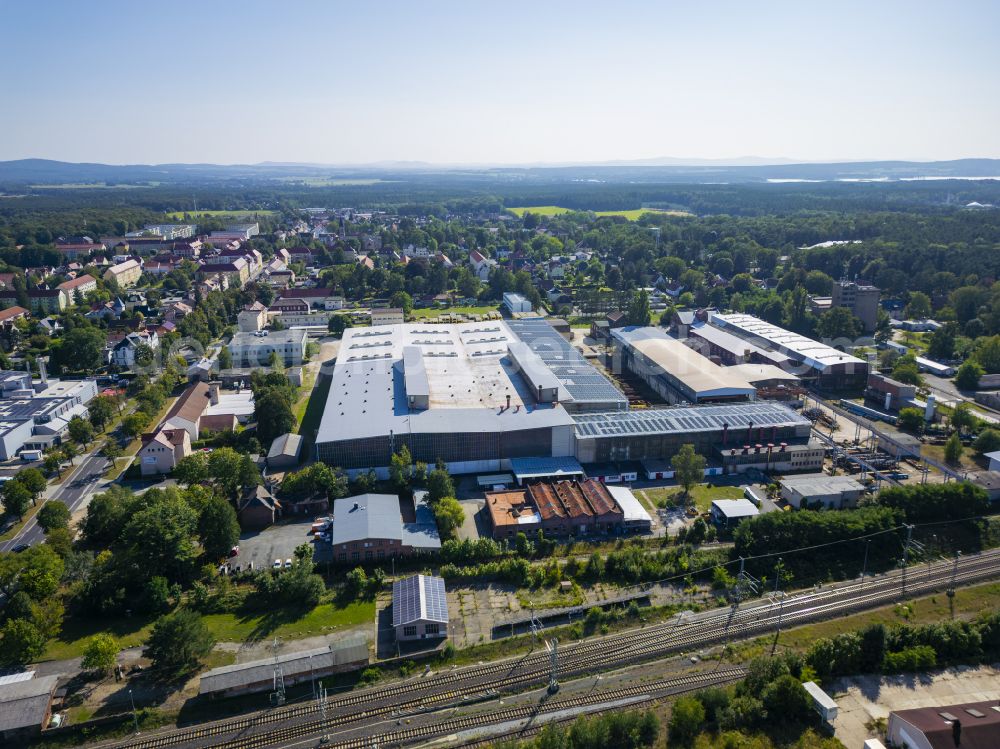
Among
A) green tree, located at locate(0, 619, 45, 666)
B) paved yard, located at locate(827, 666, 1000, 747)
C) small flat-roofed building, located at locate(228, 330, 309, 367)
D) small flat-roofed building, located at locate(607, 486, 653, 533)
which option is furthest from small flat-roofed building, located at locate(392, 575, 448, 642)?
small flat-roofed building, located at locate(228, 330, 309, 367)

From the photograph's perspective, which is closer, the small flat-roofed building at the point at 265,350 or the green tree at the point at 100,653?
the green tree at the point at 100,653

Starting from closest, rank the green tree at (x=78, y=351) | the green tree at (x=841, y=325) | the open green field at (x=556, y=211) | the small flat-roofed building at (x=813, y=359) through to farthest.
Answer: the small flat-roofed building at (x=813, y=359) → the green tree at (x=78, y=351) → the green tree at (x=841, y=325) → the open green field at (x=556, y=211)

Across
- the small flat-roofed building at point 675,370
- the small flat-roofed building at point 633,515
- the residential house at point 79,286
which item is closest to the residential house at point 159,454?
the small flat-roofed building at point 633,515

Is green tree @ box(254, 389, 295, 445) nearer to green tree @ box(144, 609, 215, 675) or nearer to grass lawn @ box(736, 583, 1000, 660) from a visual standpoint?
green tree @ box(144, 609, 215, 675)

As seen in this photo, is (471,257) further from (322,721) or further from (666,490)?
(322,721)

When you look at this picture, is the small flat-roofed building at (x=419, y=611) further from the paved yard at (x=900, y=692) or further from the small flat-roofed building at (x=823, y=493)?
the small flat-roofed building at (x=823, y=493)

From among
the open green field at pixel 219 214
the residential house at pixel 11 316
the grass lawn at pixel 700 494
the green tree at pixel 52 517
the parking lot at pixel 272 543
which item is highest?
the open green field at pixel 219 214
